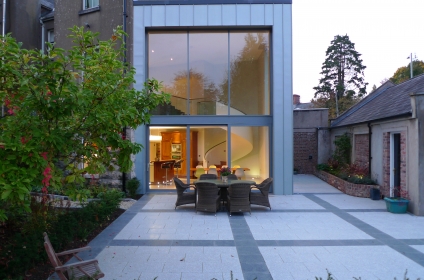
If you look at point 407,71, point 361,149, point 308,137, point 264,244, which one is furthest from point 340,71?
point 264,244

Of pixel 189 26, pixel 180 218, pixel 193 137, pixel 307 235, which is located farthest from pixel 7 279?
pixel 189 26

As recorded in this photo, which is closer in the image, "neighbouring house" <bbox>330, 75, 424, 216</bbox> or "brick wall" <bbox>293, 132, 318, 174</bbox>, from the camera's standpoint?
"neighbouring house" <bbox>330, 75, 424, 216</bbox>

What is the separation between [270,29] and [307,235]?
27.8 feet

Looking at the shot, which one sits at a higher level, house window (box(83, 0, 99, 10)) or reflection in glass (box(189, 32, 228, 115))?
house window (box(83, 0, 99, 10))

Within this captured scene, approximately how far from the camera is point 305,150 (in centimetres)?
1959

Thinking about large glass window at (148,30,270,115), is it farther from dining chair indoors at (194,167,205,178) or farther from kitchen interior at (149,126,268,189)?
dining chair indoors at (194,167,205,178)

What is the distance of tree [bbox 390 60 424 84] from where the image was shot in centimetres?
3450

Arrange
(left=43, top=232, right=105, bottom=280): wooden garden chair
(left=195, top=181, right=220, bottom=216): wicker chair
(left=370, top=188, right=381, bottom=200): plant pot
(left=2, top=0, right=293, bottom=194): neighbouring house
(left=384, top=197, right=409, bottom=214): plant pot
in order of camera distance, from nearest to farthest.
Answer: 1. (left=43, top=232, right=105, bottom=280): wooden garden chair
2. (left=195, top=181, right=220, bottom=216): wicker chair
3. (left=384, top=197, right=409, bottom=214): plant pot
4. (left=370, top=188, right=381, bottom=200): plant pot
5. (left=2, top=0, right=293, bottom=194): neighbouring house

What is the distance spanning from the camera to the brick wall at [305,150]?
19562mm

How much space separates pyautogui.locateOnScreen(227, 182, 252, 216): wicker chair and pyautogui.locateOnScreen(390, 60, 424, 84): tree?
3067cm

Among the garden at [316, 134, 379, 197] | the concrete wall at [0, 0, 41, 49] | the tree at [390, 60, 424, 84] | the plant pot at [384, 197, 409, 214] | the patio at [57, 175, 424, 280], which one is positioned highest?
the tree at [390, 60, 424, 84]

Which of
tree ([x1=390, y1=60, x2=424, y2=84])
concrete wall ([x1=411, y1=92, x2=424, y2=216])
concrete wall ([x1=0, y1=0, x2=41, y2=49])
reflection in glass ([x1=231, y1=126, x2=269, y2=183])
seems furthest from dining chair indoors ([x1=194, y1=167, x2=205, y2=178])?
tree ([x1=390, y1=60, x2=424, y2=84])

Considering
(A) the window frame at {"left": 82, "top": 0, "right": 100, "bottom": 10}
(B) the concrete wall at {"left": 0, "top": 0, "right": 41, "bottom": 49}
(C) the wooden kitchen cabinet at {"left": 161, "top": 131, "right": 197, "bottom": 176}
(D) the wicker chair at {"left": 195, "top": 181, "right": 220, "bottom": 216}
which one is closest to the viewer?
(D) the wicker chair at {"left": 195, "top": 181, "right": 220, "bottom": 216}

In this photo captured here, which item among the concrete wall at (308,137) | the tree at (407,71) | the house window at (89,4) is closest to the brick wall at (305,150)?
the concrete wall at (308,137)
